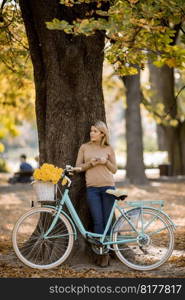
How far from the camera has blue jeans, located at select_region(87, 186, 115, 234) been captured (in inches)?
271

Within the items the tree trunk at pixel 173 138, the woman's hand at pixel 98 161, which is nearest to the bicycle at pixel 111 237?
the woman's hand at pixel 98 161

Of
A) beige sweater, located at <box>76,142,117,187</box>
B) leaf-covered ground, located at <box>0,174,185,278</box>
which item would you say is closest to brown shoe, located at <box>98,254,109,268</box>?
leaf-covered ground, located at <box>0,174,185,278</box>

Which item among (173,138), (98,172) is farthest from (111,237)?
(173,138)

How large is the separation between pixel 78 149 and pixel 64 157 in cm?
21

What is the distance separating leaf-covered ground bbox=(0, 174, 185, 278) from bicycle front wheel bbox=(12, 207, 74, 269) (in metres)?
0.14

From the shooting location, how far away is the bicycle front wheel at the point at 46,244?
6.68 meters

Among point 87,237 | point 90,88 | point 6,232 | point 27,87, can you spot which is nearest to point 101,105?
point 90,88

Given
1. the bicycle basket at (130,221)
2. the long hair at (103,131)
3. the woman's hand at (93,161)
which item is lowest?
the bicycle basket at (130,221)

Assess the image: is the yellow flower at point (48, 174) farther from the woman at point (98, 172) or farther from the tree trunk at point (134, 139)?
the tree trunk at point (134, 139)

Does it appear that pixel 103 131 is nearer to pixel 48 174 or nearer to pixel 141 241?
pixel 48 174

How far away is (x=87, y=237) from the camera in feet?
22.4

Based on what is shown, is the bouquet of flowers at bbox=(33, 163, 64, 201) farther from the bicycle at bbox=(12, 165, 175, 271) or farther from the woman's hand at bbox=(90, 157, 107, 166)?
the woman's hand at bbox=(90, 157, 107, 166)

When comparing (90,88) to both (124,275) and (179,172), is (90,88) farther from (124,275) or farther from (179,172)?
(179,172)

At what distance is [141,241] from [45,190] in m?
1.26
